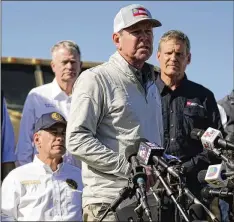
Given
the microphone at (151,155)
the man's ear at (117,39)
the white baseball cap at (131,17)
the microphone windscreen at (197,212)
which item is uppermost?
the white baseball cap at (131,17)

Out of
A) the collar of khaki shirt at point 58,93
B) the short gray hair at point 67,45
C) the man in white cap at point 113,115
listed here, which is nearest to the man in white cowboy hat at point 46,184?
the collar of khaki shirt at point 58,93

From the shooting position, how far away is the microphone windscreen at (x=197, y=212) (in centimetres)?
390

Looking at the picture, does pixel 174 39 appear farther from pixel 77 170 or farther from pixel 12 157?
pixel 12 157

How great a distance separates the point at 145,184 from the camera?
4.22 m

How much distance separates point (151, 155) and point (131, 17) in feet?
4.16

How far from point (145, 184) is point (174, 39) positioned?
8.72 ft

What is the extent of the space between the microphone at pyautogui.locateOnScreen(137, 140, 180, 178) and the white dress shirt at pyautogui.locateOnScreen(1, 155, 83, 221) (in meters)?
2.10

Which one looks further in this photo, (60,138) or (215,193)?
Answer: (60,138)

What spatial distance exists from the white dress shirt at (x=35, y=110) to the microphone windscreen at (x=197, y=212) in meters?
3.36

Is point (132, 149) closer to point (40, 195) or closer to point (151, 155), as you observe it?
point (151, 155)

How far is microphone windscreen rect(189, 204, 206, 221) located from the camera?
3901 mm

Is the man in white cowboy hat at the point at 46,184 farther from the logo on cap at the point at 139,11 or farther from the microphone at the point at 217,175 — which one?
the microphone at the point at 217,175

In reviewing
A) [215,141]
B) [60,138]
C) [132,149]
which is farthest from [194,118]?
[215,141]

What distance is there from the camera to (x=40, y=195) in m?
6.26
